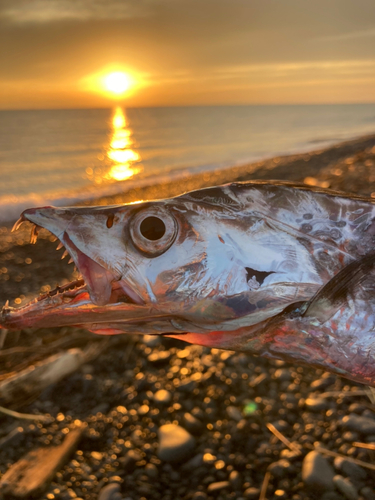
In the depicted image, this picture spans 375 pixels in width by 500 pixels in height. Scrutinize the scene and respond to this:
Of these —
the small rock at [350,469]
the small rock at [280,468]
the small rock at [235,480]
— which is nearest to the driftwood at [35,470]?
the small rock at [235,480]

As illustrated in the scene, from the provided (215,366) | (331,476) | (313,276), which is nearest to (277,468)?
(331,476)

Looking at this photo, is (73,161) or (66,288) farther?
(73,161)

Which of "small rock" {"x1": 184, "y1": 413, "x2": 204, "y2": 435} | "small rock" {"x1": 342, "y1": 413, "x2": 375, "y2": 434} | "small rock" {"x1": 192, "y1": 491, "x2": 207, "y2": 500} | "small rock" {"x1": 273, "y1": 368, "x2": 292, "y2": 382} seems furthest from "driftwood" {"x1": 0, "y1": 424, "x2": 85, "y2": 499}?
"small rock" {"x1": 342, "y1": 413, "x2": 375, "y2": 434}

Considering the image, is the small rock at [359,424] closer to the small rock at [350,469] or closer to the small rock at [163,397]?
the small rock at [350,469]

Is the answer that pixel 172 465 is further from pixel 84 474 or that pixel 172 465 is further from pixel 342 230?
pixel 342 230

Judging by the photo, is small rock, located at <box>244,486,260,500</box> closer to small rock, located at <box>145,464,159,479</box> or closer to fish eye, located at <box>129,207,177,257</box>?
small rock, located at <box>145,464,159,479</box>

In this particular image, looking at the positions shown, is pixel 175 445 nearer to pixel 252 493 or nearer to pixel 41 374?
pixel 252 493
